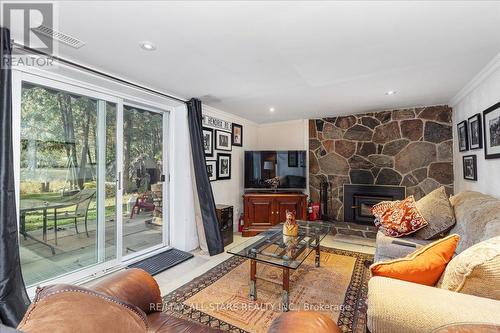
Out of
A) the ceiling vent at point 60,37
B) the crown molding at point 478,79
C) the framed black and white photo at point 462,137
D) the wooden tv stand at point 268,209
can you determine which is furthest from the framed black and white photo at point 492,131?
the ceiling vent at point 60,37

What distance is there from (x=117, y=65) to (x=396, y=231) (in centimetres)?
313

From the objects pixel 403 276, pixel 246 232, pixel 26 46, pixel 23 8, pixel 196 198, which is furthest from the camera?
pixel 246 232

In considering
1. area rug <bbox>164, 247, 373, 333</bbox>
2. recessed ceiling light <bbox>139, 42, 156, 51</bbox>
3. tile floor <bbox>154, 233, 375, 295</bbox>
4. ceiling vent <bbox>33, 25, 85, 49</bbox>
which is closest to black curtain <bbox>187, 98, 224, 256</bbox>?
tile floor <bbox>154, 233, 375, 295</bbox>

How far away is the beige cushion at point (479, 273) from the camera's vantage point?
1.04m

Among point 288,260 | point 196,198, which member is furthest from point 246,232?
point 288,260

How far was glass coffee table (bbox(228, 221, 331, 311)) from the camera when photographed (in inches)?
78.8

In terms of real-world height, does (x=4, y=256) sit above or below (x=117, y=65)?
below

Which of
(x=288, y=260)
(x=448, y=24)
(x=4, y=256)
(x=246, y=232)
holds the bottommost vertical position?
(x=246, y=232)

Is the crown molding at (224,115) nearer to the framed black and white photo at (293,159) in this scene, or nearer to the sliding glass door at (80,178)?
the sliding glass door at (80,178)

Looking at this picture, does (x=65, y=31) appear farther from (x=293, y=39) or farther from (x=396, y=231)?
(x=396, y=231)

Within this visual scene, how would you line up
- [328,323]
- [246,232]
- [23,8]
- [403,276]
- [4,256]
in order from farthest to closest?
[246,232] → [4,256] → [23,8] → [403,276] → [328,323]

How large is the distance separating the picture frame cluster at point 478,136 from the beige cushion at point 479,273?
1755mm

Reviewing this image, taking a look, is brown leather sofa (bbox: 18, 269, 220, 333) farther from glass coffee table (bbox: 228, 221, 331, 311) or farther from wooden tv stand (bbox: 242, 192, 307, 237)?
wooden tv stand (bbox: 242, 192, 307, 237)

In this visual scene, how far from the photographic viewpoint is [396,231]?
2.45 m
